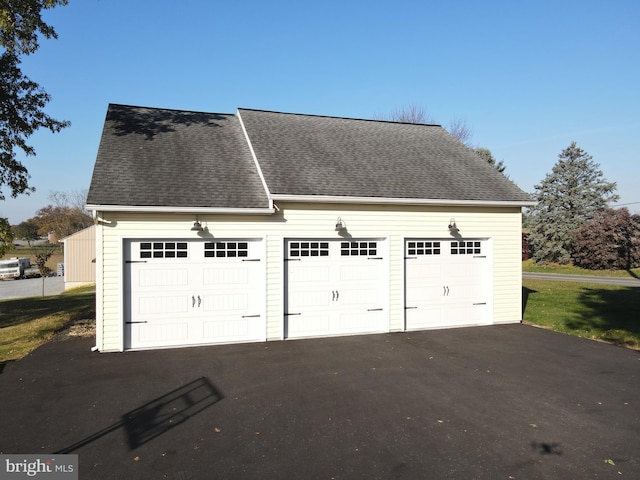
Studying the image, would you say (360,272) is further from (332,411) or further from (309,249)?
(332,411)

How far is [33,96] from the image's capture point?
37.9 feet

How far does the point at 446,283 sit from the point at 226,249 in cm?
548

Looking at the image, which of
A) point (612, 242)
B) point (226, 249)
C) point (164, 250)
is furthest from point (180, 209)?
point (612, 242)

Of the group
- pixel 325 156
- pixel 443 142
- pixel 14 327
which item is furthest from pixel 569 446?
pixel 14 327

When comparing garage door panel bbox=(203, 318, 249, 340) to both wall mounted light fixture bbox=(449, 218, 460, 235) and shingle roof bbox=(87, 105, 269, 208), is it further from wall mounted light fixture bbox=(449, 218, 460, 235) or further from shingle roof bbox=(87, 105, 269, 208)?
wall mounted light fixture bbox=(449, 218, 460, 235)

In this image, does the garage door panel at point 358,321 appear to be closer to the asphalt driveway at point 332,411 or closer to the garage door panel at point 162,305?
the asphalt driveway at point 332,411

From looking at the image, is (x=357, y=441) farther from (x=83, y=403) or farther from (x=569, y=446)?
(x=83, y=403)

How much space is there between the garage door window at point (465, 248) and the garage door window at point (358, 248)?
2.15 m

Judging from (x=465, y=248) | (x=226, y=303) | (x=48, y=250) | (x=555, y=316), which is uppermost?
(x=465, y=248)

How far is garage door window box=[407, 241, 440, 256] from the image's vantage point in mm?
10172

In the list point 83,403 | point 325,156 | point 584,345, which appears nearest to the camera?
point 83,403

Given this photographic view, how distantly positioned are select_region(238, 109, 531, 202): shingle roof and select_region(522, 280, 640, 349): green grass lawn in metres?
3.43

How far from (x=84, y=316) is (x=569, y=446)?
41.6 ft

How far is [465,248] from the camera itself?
10586 mm
